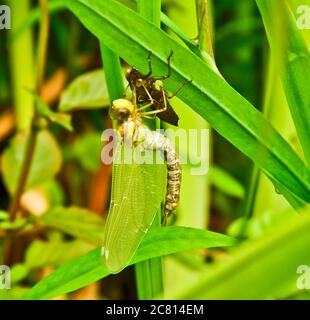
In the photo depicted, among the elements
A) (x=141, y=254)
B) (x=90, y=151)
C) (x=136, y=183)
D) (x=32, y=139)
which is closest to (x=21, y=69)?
(x=90, y=151)

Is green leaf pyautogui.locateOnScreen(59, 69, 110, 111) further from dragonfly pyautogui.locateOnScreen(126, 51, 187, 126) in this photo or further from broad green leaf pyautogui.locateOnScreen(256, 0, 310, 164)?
broad green leaf pyautogui.locateOnScreen(256, 0, 310, 164)

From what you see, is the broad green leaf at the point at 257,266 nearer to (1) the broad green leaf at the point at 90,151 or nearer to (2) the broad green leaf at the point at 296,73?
(2) the broad green leaf at the point at 296,73

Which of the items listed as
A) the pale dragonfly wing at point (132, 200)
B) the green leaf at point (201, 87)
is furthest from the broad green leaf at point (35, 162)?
the green leaf at point (201, 87)

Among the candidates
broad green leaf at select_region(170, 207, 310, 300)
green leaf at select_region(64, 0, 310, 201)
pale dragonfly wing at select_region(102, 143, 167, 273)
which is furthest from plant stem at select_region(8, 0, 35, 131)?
broad green leaf at select_region(170, 207, 310, 300)

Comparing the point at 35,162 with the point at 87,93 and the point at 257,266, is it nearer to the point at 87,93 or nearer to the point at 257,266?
the point at 87,93
